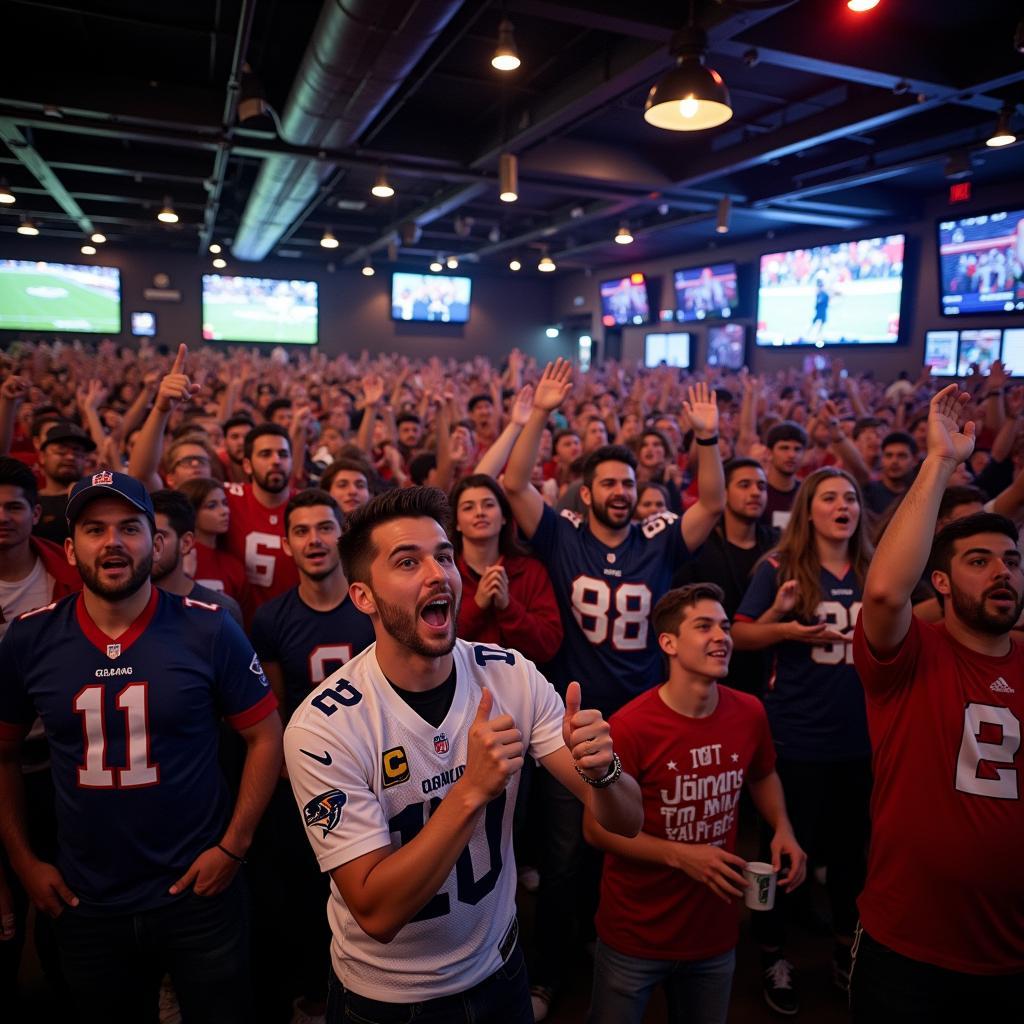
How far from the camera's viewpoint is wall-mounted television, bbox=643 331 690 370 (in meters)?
17.7

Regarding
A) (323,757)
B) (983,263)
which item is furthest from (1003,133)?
(323,757)

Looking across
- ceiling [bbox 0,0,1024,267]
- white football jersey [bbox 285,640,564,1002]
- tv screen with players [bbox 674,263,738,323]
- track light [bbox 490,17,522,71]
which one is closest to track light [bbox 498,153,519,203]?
ceiling [bbox 0,0,1024,267]

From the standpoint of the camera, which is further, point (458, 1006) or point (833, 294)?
point (833, 294)

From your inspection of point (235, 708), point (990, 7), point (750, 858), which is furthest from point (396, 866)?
point (990, 7)

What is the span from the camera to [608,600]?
3.08m

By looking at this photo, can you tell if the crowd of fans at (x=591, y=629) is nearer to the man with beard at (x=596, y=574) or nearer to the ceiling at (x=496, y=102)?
the man with beard at (x=596, y=574)

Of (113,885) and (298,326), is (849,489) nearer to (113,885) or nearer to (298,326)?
(113,885)

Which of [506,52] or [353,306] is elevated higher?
[353,306]

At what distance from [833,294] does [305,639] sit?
1319 cm

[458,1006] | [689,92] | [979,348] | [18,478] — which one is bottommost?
[458,1006]

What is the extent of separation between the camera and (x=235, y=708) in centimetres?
211

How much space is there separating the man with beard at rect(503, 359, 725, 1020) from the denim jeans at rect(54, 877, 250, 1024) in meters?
1.16

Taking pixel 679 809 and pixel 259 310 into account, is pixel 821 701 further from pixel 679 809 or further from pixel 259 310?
pixel 259 310

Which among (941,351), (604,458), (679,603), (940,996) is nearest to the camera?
(940,996)
